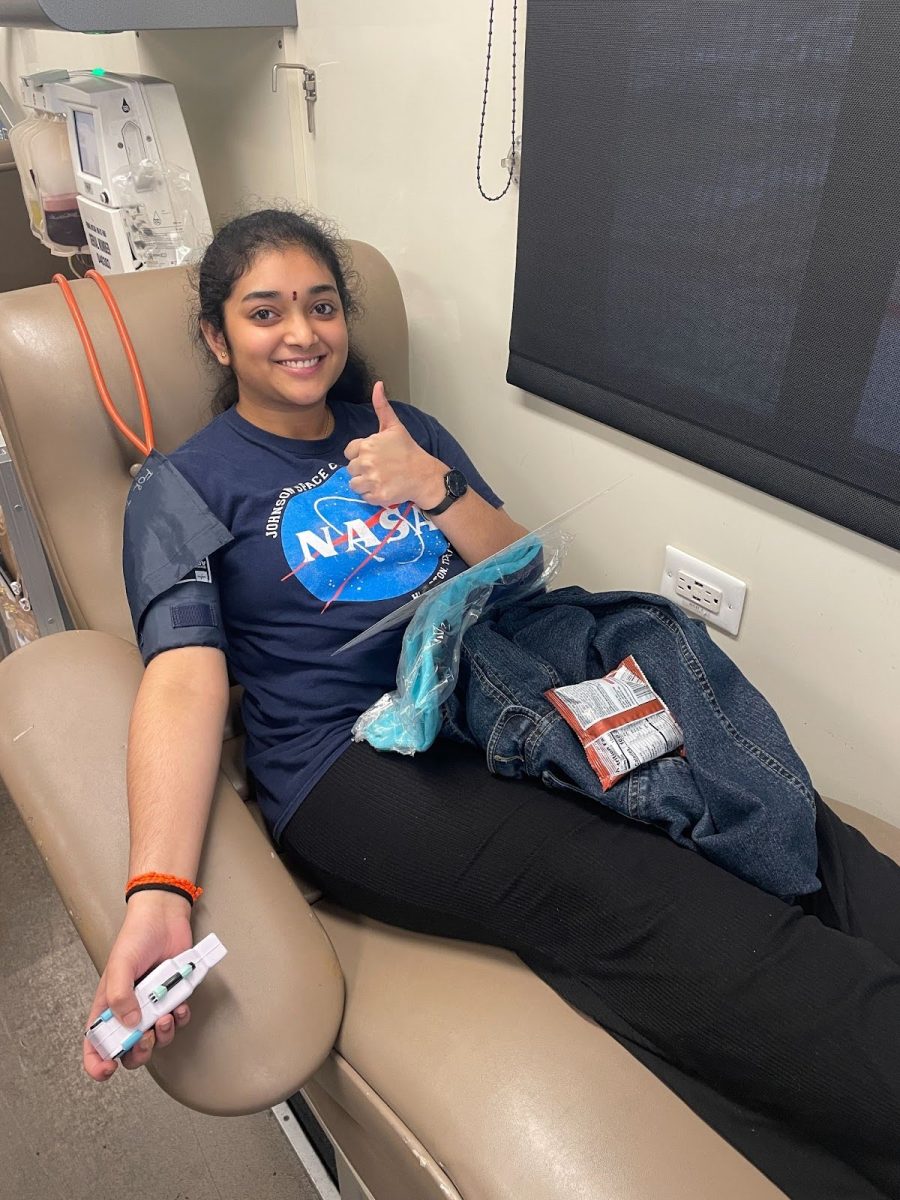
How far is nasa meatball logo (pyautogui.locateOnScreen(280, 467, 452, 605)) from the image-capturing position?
1102 mm

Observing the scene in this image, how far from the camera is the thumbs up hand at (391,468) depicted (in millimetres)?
1128

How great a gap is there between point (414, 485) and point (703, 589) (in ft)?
1.43

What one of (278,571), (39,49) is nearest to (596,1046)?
(278,571)

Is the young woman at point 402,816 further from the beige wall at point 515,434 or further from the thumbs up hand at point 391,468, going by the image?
the beige wall at point 515,434

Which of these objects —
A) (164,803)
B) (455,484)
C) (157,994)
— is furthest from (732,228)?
(157,994)

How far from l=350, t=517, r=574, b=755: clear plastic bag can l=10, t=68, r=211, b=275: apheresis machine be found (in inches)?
36.0

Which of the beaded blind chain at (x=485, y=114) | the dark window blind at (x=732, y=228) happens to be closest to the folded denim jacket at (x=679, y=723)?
the dark window blind at (x=732, y=228)

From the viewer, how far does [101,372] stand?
1.16m

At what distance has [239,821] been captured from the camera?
0.90 metres

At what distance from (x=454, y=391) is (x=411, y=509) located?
0.44m

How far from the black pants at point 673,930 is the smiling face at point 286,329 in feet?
1.49

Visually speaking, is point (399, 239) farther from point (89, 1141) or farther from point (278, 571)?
point (89, 1141)

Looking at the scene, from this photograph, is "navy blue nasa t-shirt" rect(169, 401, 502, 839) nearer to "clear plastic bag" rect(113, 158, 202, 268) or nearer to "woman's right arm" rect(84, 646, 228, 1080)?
"woman's right arm" rect(84, 646, 228, 1080)

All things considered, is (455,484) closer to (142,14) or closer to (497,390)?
(497,390)
